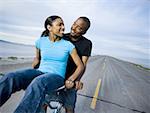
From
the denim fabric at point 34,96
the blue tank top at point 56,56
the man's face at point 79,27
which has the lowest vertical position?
the denim fabric at point 34,96

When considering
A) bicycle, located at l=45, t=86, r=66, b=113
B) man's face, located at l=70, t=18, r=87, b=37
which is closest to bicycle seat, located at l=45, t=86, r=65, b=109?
bicycle, located at l=45, t=86, r=66, b=113

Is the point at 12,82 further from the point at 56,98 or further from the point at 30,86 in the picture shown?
the point at 56,98

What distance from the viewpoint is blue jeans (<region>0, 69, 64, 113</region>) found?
1.59 m

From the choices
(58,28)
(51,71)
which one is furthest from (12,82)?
(58,28)

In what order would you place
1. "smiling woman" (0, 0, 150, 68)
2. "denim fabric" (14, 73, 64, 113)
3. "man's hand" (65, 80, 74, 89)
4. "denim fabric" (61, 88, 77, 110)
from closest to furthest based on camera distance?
"denim fabric" (14, 73, 64, 113)
"man's hand" (65, 80, 74, 89)
"denim fabric" (61, 88, 77, 110)
"smiling woman" (0, 0, 150, 68)

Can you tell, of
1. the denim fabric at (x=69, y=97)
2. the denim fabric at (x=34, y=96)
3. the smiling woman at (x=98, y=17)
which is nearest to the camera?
the denim fabric at (x=34, y=96)

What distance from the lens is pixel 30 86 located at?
1.60m

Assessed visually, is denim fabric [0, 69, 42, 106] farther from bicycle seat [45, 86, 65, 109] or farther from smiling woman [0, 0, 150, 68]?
smiling woman [0, 0, 150, 68]

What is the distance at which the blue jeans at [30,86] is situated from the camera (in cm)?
159

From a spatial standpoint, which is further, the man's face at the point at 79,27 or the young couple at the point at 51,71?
the man's face at the point at 79,27

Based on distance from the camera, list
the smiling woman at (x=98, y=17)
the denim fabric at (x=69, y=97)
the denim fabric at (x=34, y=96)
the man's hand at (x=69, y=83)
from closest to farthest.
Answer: the denim fabric at (x=34, y=96) < the man's hand at (x=69, y=83) < the denim fabric at (x=69, y=97) < the smiling woman at (x=98, y=17)

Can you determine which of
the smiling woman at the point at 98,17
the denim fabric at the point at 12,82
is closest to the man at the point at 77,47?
the denim fabric at the point at 12,82

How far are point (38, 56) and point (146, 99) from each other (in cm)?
413

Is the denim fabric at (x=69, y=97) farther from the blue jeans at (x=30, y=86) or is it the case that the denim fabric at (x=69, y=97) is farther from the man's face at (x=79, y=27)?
the man's face at (x=79, y=27)
